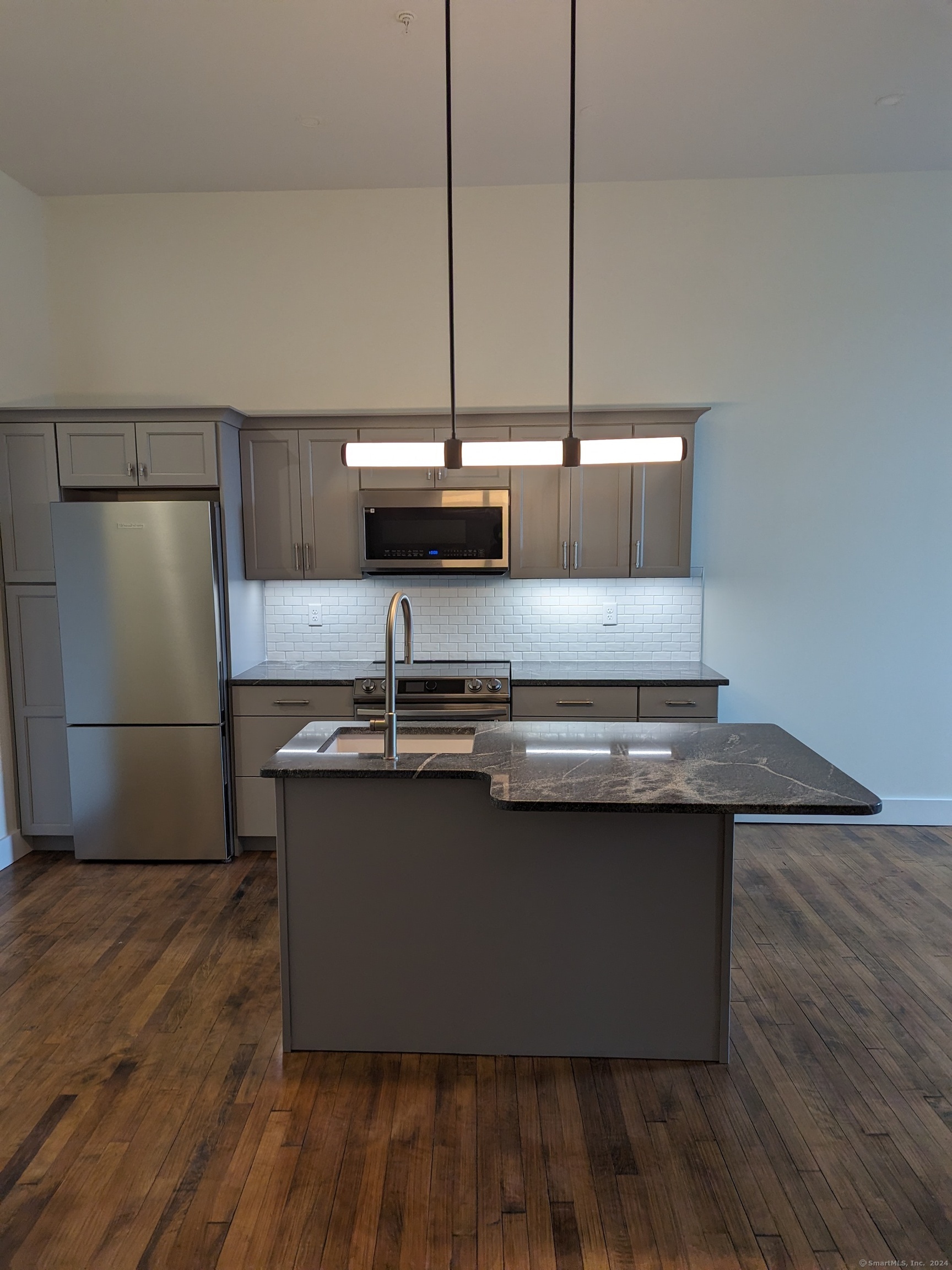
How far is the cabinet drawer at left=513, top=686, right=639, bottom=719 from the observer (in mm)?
4180

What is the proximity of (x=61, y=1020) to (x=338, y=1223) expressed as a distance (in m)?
1.40

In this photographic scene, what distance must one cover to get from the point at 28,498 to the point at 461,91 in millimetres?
2900

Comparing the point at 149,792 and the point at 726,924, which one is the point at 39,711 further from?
the point at 726,924

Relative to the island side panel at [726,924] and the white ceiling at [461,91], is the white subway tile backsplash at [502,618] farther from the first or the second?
the island side panel at [726,924]

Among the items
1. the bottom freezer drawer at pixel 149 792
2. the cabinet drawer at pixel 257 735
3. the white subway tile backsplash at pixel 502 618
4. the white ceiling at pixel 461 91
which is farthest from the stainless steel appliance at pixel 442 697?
the white ceiling at pixel 461 91

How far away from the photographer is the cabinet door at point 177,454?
4.11 metres

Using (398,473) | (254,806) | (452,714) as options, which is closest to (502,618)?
(452,714)

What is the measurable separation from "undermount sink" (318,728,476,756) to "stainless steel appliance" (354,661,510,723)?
1133mm

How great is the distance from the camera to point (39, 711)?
13.8ft

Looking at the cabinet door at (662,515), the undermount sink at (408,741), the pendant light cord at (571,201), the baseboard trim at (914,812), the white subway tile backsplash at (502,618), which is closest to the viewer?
the pendant light cord at (571,201)

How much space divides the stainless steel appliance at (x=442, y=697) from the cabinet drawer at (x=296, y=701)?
70 mm

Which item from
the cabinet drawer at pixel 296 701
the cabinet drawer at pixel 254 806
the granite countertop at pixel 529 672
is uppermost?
the granite countertop at pixel 529 672

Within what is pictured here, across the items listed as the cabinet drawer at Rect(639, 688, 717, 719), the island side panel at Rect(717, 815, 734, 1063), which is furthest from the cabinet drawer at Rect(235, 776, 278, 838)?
the island side panel at Rect(717, 815, 734, 1063)

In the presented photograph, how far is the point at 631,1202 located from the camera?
1.95 meters
